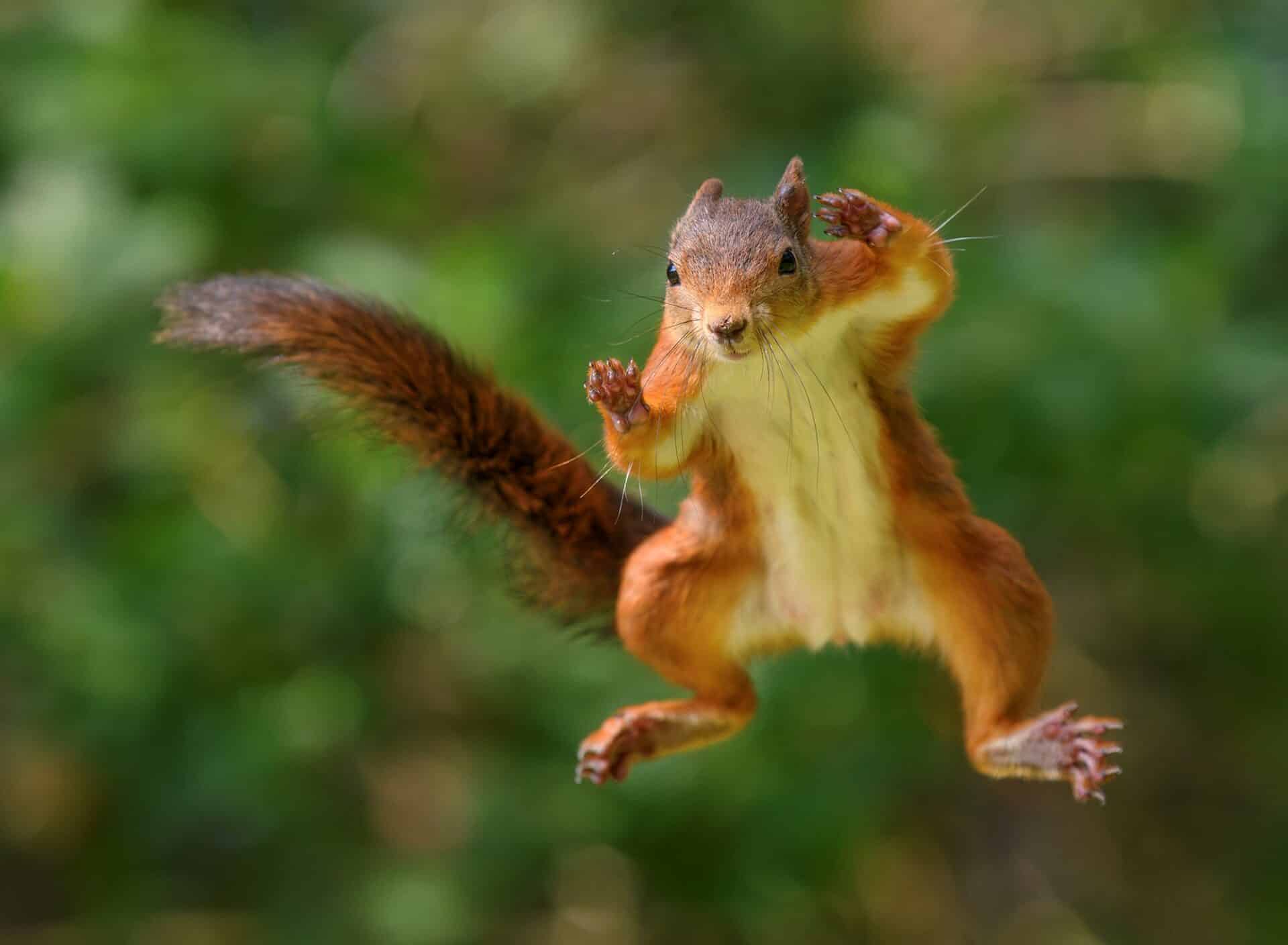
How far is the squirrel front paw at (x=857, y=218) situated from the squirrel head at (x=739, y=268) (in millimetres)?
22

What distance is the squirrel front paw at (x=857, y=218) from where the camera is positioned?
0.66 metres

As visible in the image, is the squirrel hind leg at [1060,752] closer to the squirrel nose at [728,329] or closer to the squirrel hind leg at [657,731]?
the squirrel hind leg at [657,731]

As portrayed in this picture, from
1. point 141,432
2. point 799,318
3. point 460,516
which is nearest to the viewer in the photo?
point 799,318

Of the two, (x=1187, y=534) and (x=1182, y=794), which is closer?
(x=1187, y=534)

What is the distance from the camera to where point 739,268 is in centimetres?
65

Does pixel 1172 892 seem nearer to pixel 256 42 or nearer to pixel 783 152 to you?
pixel 783 152

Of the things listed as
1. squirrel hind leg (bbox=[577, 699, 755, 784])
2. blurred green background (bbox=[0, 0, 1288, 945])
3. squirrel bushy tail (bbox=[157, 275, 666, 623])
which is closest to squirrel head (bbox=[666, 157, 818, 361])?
squirrel bushy tail (bbox=[157, 275, 666, 623])

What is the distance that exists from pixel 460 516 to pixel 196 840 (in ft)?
5.01

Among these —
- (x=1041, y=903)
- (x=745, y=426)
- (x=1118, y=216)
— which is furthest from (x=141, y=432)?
(x=1041, y=903)

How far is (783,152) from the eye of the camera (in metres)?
1.73

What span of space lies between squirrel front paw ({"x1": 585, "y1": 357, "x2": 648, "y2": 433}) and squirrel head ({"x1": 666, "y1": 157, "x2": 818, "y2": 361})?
36 millimetres

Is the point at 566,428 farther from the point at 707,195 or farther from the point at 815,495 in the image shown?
the point at 707,195

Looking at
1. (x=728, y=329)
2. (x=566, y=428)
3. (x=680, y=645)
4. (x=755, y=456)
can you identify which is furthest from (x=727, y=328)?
(x=566, y=428)

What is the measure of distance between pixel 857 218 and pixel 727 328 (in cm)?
9
